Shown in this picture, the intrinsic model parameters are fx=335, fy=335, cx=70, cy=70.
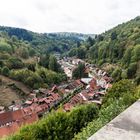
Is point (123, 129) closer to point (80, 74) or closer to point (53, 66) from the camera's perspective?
point (80, 74)

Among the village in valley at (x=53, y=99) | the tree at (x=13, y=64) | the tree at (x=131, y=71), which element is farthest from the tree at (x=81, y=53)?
the tree at (x=131, y=71)

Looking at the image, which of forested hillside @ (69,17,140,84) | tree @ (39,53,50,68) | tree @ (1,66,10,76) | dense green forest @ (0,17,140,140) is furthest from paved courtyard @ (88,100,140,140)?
tree @ (39,53,50,68)

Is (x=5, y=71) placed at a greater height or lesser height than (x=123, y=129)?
lesser

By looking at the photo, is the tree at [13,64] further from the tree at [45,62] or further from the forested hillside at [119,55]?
the forested hillside at [119,55]

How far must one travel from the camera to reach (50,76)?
255 ft

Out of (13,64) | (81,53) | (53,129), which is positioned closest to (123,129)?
(53,129)

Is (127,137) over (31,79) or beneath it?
over

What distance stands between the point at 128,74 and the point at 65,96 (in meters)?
15.6

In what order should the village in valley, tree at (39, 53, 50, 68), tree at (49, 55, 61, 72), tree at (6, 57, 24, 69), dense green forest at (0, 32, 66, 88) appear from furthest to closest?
tree at (39, 53, 50, 68) < tree at (49, 55, 61, 72) < tree at (6, 57, 24, 69) < dense green forest at (0, 32, 66, 88) < the village in valley

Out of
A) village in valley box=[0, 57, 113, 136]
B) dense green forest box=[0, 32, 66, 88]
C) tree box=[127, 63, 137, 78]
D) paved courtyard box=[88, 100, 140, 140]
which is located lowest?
village in valley box=[0, 57, 113, 136]

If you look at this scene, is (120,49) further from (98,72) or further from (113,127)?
(113,127)

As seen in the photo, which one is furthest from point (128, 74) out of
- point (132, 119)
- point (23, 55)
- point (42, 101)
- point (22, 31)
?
point (22, 31)

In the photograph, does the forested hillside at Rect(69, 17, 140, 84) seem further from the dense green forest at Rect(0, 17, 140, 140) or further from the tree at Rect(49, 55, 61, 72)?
the tree at Rect(49, 55, 61, 72)

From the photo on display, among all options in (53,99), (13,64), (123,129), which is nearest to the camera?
(123,129)
